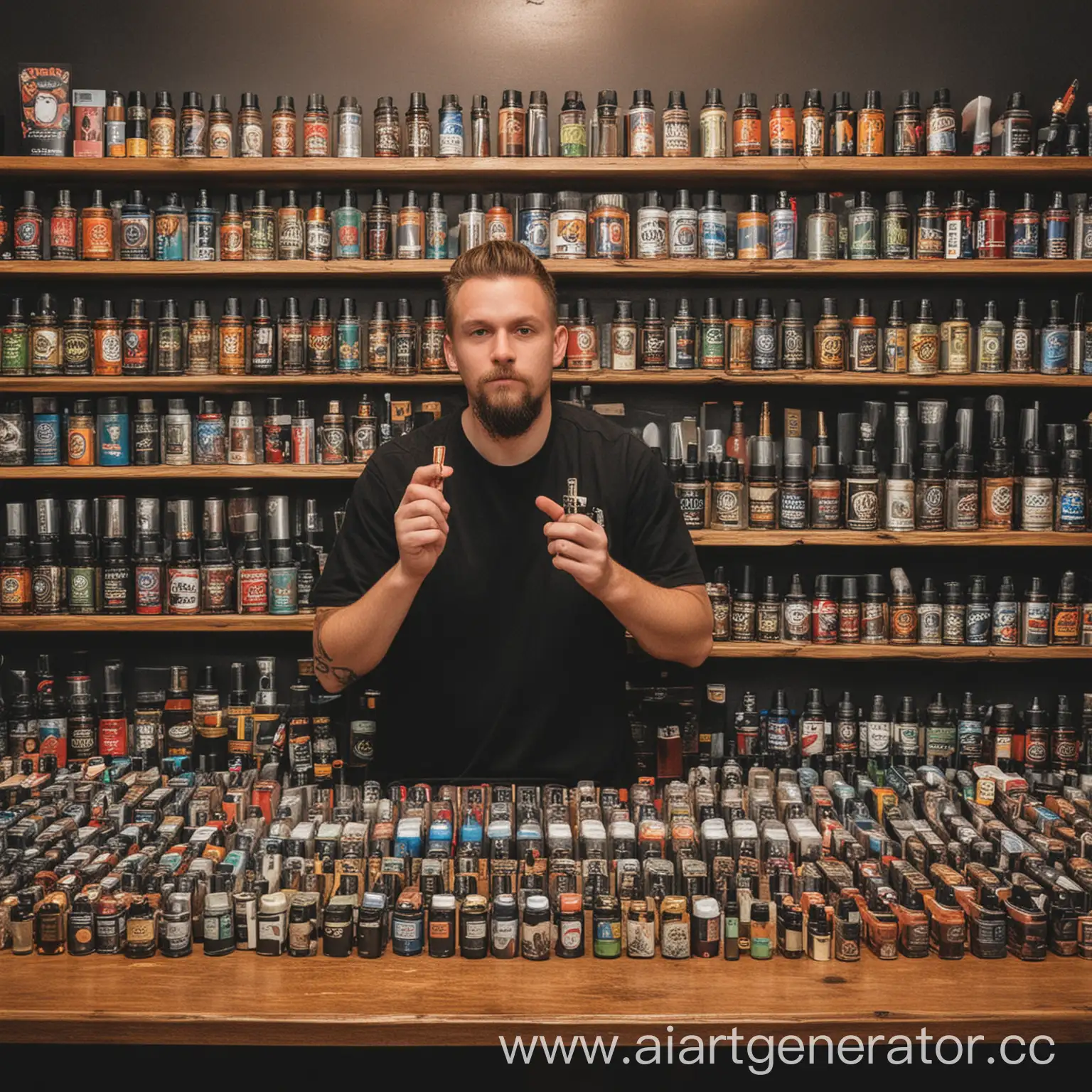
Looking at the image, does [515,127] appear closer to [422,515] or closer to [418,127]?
[418,127]

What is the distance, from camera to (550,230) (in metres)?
2.99

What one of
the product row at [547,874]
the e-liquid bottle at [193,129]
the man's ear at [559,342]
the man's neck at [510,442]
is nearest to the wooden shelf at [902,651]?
the man's neck at [510,442]

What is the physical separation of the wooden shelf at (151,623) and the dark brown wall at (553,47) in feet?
3.90

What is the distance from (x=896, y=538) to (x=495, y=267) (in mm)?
1381

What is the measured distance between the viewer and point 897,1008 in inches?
49.6

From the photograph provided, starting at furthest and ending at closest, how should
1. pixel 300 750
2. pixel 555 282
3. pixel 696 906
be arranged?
pixel 555 282 → pixel 300 750 → pixel 696 906

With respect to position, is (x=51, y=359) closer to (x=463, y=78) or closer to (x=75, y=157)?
(x=75, y=157)

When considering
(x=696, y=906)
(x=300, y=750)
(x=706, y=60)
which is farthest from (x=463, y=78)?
(x=696, y=906)

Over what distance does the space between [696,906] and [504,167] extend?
208 centimetres

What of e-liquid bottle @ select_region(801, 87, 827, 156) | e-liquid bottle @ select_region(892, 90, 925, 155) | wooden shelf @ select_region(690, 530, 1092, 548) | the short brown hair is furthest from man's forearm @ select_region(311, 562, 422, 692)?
e-liquid bottle @ select_region(892, 90, 925, 155)

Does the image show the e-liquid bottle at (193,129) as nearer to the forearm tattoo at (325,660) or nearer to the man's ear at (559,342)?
the man's ear at (559,342)

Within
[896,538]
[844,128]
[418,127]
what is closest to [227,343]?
[418,127]

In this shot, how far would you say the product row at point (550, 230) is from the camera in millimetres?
2982

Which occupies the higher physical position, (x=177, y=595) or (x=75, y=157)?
(x=75, y=157)
